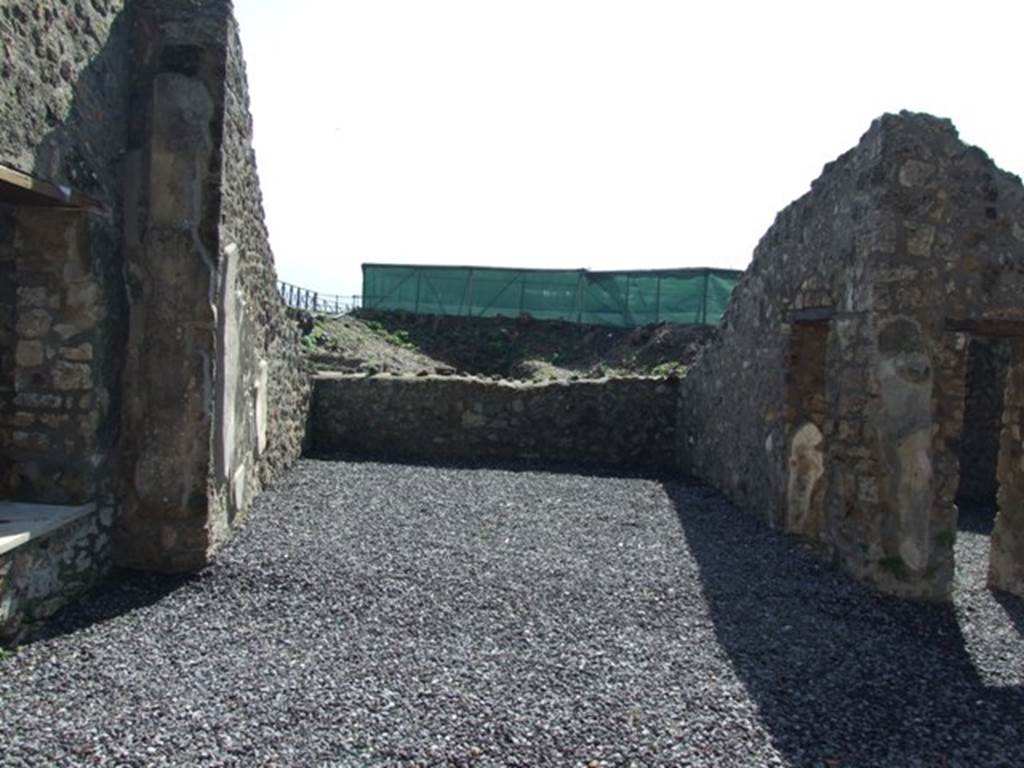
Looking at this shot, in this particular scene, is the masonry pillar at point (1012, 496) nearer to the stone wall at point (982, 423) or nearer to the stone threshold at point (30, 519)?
the stone wall at point (982, 423)

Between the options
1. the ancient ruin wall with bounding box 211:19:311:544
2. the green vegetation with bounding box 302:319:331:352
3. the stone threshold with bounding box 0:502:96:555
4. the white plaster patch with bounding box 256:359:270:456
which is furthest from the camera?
the green vegetation with bounding box 302:319:331:352

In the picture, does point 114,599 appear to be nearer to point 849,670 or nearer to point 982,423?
point 849,670

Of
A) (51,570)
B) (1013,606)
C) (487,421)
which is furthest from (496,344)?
(51,570)

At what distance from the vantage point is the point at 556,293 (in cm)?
2028

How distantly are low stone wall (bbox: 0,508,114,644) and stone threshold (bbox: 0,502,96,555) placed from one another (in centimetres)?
4

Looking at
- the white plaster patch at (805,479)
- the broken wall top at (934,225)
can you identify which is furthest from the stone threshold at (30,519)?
the white plaster patch at (805,479)

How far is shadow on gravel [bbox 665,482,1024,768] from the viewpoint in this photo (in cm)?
323

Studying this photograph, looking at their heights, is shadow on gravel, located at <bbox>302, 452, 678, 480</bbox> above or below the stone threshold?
below

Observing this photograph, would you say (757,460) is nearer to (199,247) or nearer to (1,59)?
(199,247)

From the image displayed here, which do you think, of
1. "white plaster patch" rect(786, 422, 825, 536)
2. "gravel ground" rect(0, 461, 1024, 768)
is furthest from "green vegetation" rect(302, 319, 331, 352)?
"white plaster patch" rect(786, 422, 825, 536)

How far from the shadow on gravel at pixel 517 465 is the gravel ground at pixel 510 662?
3338 millimetres

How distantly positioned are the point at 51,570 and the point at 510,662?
2564 millimetres

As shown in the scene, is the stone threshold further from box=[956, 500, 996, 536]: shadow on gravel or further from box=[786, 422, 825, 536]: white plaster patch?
box=[956, 500, 996, 536]: shadow on gravel

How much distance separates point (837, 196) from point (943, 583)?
9.45 feet
